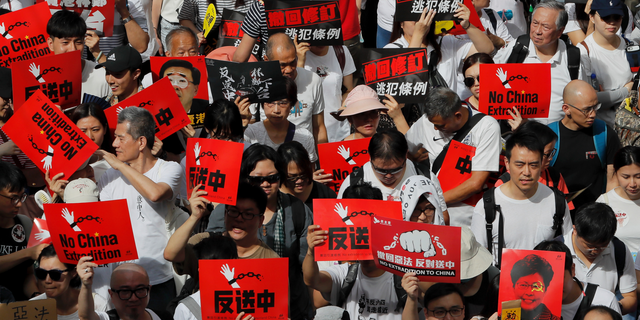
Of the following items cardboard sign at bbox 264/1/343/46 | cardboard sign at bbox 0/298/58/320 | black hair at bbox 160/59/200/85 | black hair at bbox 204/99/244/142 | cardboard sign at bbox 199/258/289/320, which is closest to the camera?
cardboard sign at bbox 0/298/58/320

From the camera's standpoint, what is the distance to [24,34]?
7.90 meters

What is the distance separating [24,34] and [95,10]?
102 cm

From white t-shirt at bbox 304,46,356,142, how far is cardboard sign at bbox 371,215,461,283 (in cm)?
367

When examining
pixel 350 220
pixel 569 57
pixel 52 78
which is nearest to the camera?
pixel 350 220

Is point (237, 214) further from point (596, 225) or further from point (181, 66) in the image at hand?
point (181, 66)

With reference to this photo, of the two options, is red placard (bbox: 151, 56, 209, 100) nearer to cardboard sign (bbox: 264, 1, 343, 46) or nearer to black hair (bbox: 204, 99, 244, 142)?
cardboard sign (bbox: 264, 1, 343, 46)

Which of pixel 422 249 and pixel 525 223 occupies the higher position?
pixel 422 249

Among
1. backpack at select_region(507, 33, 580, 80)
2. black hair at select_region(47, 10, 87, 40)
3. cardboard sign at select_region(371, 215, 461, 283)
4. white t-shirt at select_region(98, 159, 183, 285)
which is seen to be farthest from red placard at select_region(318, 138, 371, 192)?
black hair at select_region(47, 10, 87, 40)

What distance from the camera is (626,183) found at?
651cm

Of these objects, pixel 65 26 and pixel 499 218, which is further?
pixel 65 26

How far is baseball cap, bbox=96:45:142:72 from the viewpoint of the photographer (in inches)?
286

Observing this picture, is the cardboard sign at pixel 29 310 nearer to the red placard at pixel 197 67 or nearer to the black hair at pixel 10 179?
the black hair at pixel 10 179

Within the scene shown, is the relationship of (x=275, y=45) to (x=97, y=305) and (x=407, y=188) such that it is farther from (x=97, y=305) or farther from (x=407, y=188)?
(x=97, y=305)

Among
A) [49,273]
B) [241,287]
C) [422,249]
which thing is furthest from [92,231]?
[422,249]
